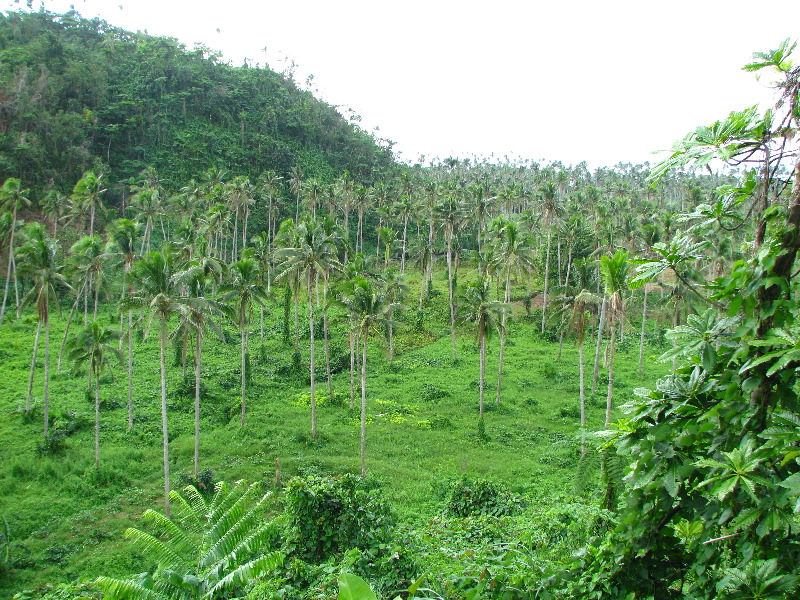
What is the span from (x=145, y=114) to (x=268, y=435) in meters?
69.7

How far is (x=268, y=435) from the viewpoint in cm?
3100

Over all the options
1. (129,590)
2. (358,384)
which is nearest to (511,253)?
(358,384)

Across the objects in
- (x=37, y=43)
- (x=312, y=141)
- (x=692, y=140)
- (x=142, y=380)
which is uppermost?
(x=37, y=43)

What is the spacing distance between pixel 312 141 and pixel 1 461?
7998cm

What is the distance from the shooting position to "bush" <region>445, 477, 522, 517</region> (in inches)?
778

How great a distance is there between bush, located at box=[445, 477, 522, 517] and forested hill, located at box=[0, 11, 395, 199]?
61.8 metres

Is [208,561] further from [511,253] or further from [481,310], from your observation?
[511,253]

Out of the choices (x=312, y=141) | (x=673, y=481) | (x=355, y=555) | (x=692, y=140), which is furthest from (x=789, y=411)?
(x=312, y=141)

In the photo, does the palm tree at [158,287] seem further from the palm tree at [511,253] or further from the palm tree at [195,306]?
the palm tree at [511,253]

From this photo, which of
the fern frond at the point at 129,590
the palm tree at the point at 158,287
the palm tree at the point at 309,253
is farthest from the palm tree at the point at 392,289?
the fern frond at the point at 129,590

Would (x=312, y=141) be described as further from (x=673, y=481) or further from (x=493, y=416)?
(x=673, y=481)

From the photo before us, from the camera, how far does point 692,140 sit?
3775mm

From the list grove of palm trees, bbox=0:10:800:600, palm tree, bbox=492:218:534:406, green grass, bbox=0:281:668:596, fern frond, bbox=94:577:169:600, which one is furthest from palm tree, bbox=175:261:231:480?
palm tree, bbox=492:218:534:406

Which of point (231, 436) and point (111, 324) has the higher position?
point (111, 324)
